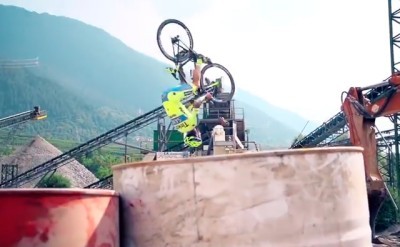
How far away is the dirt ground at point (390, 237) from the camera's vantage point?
1576 centimetres

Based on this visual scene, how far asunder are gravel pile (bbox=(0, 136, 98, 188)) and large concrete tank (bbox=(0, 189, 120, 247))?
36626mm

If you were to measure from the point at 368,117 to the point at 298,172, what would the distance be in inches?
289

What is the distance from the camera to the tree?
37.3 metres

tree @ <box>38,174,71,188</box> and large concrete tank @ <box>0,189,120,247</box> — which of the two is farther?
tree @ <box>38,174,71,188</box>

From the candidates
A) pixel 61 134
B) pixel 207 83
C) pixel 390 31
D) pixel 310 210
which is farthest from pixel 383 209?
pixel 61 134

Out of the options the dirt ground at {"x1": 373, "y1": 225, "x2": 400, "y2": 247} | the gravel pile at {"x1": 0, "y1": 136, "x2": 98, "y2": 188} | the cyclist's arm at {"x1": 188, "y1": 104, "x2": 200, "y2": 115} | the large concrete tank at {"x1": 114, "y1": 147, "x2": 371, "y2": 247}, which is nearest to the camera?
the large concrete tank at {"x1": 114, "y1": 147, "x2": 371, "y2": 247}

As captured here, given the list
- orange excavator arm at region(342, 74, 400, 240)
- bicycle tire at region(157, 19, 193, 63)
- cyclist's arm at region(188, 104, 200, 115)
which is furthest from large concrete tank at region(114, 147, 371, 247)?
bicycle tire at region(157, 19, 193, 63)

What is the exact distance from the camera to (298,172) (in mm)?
4883

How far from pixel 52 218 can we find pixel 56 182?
3506 centimetres

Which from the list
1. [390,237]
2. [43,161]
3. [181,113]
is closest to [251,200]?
[181,113]

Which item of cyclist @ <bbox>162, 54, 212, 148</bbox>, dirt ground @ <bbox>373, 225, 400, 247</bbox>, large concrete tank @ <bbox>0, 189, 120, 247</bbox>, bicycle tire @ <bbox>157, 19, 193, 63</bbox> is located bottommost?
dirt ground @ <bbox>373, 225, 400, 247</bbox>

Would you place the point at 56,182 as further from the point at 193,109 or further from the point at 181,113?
the point at 181,113

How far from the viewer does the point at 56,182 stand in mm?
38188

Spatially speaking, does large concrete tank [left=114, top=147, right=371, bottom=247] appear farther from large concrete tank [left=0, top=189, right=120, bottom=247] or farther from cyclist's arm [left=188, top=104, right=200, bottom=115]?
cyclist's arm [left=188, top=104, right=200, bottom=115]
